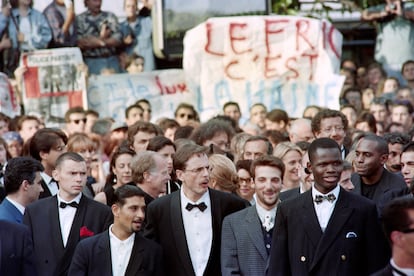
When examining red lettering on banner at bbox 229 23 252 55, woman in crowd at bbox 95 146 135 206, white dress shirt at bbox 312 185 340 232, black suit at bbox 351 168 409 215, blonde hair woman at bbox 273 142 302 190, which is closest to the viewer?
white dress shirt at bbox 312 185 340 232

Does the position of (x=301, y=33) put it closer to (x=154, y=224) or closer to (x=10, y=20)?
(x=10, y=20)

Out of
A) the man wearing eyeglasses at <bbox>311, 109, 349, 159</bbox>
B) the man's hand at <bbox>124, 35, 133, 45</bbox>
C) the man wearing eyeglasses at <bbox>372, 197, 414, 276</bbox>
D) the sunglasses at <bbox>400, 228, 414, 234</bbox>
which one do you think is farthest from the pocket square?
the man's hand at <bbox>124, 35, 133, 45</bbox>

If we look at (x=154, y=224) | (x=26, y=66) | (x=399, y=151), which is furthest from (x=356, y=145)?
(x=26, y=66)

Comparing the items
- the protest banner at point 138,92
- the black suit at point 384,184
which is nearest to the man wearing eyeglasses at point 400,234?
the black suit at point 384,184

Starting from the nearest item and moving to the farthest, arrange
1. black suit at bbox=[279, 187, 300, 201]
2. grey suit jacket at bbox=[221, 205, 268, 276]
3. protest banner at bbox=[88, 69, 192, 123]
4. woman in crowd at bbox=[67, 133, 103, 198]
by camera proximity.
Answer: grey suit jacket at bbox=[221, 205, 268, 276], black suit at bbox=[279, 187, 300, 201], woman in crowd at bbox=[67, 133, 103, 198], protest banner at bbox=[88, 69, 192, 123]

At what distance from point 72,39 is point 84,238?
373 inches

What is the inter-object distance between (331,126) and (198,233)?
122 inches

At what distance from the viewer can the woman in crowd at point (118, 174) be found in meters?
13.5

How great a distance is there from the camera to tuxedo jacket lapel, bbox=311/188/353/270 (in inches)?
422

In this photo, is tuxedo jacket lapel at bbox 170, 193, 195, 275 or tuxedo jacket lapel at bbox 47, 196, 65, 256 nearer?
tuxedo jacket lapel at bbox 170, 193, 195, 275

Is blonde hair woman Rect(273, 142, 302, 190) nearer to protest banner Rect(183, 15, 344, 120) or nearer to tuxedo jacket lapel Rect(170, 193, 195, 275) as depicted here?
tuxedo jacket lapel Rect(170, 193, 195, 275)

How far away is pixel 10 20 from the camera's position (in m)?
20.5

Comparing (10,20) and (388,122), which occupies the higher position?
(10,20)

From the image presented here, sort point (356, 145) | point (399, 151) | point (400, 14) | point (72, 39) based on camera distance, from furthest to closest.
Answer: point (400, 14)
point (72, 39)
point (399, 151)
point (356, 145)
